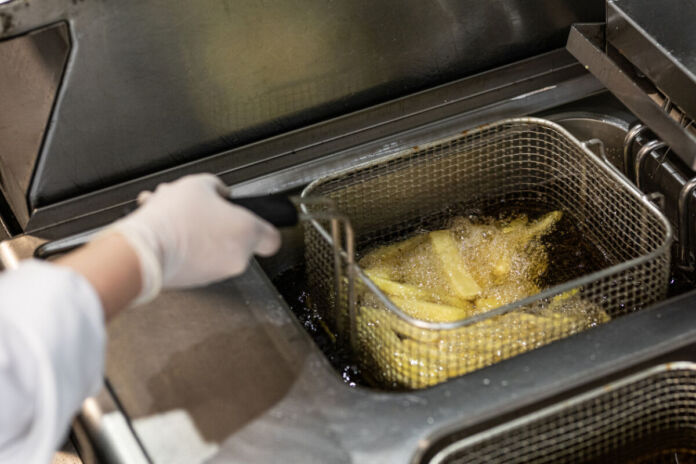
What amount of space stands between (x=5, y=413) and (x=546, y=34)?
1366 mm

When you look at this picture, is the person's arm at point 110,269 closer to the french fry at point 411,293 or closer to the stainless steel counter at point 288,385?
the stainless steel counter at point 288,385

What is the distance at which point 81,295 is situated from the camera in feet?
2.87

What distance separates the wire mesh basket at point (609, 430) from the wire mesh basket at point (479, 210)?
139 millimetres

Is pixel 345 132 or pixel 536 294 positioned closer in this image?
pixel 536 294

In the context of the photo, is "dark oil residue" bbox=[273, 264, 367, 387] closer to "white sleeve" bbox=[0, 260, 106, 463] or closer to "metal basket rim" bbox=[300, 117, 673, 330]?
"metal basket rim" bbox=[300, 117, 673, 330]

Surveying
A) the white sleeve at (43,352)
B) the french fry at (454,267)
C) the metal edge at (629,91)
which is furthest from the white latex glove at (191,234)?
the metal edge at (629,91)

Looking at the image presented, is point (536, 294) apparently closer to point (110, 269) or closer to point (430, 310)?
point (430, 310)

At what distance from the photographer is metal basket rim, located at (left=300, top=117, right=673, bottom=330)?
3.64 ft

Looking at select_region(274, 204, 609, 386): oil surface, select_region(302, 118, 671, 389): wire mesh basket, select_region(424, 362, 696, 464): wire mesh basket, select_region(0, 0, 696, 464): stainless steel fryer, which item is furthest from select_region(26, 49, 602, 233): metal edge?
select_region(424, 362, 696, 464): wire mesh basket

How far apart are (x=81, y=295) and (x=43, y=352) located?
0.08m

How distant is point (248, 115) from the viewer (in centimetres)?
154

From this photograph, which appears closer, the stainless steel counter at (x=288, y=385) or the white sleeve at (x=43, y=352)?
the white sleeve at (x=43, y=352)

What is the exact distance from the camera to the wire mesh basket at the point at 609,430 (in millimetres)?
1117

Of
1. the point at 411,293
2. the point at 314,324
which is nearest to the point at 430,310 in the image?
the point at 411,293
